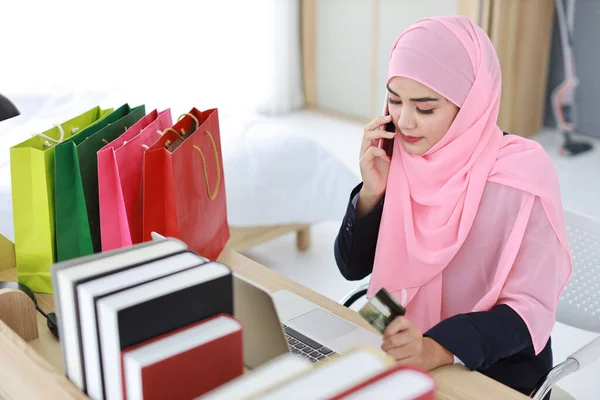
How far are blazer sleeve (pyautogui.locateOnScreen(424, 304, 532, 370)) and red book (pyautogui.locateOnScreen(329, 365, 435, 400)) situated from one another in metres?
0.49

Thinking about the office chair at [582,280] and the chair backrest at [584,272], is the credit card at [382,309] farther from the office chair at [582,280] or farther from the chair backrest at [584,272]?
the chair backrest at [584,272]

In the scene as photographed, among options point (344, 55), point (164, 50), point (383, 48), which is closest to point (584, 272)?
point (383, 48)

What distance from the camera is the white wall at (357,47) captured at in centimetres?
461

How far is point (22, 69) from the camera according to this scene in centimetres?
399

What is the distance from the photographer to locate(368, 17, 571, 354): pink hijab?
1.35m

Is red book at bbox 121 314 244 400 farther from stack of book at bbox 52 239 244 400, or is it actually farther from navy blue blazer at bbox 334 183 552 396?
navy blue blazer at bbox 334 183 552 396

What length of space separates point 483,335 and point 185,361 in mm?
628

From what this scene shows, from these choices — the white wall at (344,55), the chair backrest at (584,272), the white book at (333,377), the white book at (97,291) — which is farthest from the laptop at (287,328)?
the white wall at (344,55)

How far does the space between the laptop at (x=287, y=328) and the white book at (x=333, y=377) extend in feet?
0.76

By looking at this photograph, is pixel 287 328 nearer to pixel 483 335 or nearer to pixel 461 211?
pixel 483 335

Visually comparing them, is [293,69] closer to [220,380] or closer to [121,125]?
[121,125]

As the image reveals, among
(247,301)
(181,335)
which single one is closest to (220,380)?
(181,335)

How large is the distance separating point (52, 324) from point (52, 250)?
16 centimetres

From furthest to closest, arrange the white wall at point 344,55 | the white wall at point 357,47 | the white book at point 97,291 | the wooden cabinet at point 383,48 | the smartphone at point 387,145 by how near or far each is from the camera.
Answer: the white wall at point 344,55 → the white wall at point 357,47 → the wooden cabinet at point 383,48 → the smartphone at point 387,145 → the white book at point 97,291
